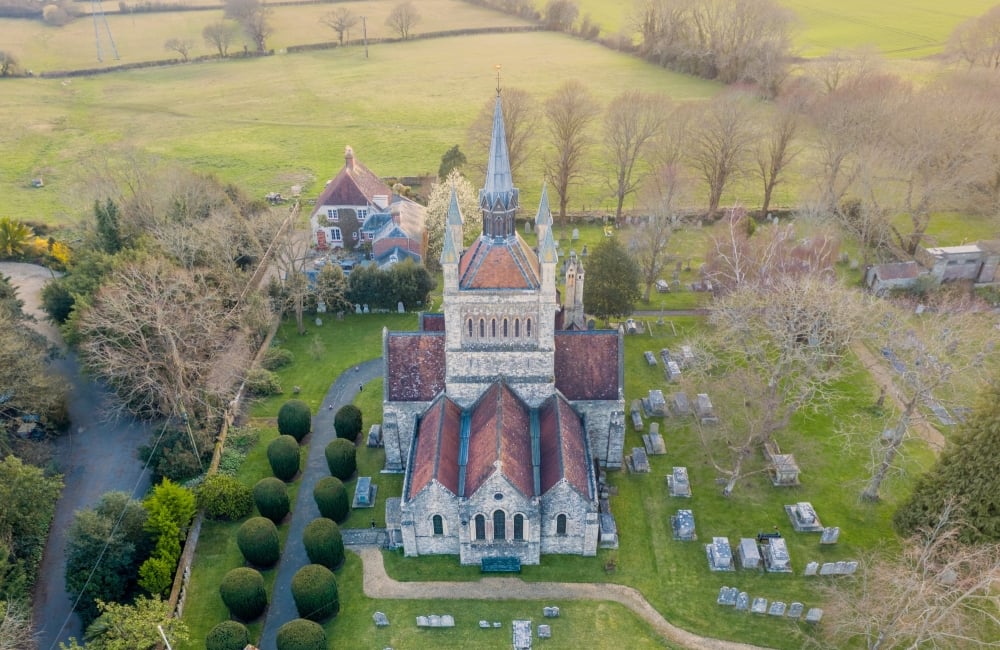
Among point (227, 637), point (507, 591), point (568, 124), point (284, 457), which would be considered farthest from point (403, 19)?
point (227, 637)

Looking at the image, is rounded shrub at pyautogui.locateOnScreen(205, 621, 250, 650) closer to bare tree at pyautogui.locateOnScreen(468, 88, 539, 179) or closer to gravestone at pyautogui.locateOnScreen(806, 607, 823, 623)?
gravestone at pyautogui.locateOnScreen(806, 607, 823, 623)

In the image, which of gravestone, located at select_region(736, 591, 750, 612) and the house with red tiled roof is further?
the house with red tiled roof

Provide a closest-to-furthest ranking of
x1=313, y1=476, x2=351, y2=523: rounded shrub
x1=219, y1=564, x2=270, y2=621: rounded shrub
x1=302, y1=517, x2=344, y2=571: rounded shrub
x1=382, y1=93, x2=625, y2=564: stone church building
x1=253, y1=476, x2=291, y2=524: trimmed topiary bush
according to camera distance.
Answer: x1=219, y1=564, x2=270, y2=621: rounded shrub, x1=382, y1=93, x2=625, y2=564: stone church building, x1=302, y1=517, x2=344, y2=571: rounded shrub, x1=313, y1=476, x2=351, y2=523: rounded shrub, x1=253, y1=476, x2=291, y2=524: trimmed topiary bush

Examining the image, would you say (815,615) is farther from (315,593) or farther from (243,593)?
(243,593)

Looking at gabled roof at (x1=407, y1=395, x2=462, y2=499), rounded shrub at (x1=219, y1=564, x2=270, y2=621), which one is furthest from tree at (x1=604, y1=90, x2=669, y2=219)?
rounded shrub at (x1=219, y1=564, x2=270, y2=621)

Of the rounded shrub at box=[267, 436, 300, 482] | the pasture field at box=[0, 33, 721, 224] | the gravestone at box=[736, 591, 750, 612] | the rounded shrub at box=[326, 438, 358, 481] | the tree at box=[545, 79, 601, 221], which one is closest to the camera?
the gravestone at box=[736, 591, 750, 612]

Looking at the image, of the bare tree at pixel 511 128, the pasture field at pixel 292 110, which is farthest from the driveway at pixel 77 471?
the bare tree at pixel 511 128
